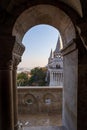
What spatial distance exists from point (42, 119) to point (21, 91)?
5.63 ft

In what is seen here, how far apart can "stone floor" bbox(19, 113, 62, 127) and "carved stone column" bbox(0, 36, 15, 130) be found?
4.86 metres

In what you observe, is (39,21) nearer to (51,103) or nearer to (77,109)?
(77,109)

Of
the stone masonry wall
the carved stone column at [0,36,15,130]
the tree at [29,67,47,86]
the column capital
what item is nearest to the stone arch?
the column capital

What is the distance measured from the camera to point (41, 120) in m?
8.65

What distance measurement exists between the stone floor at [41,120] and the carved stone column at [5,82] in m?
4.86

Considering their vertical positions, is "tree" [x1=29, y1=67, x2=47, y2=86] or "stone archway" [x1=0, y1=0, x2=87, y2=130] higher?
"stone archway" [x1=0, y1=0, x2=87, y2=130]

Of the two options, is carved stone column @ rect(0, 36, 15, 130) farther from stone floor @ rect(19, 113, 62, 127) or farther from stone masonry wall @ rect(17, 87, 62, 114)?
stone masonry wall @ rect(17, 87, 62, 114)

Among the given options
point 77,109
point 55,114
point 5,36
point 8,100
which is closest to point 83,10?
point 5,36

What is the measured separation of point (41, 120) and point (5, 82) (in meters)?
5.65

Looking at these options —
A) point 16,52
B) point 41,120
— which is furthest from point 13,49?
point 41,120

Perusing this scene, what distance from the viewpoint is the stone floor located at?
8.44m

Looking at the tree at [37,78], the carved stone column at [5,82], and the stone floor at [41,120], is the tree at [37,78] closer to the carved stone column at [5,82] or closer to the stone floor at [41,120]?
the stone floor at [41,120]

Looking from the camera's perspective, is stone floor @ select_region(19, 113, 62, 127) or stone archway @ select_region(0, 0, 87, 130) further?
stone floor @ select_region(19, 113, 62, 127)

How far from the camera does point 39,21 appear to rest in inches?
195
